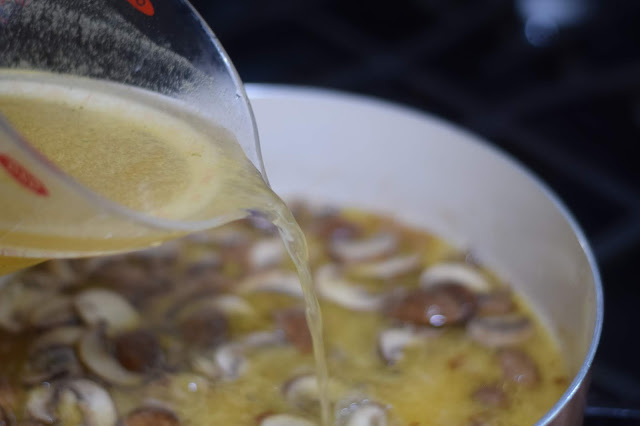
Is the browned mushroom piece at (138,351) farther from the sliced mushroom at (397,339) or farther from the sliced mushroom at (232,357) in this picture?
the sliced mushroom at (397,339)

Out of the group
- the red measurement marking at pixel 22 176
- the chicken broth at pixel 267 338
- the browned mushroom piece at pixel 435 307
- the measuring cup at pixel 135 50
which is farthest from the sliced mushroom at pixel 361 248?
the red measurement marking at pixel 22 176

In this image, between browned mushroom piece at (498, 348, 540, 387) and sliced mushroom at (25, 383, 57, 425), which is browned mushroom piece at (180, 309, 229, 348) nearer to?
sliced mushroom at (25, 383, 57, 425)

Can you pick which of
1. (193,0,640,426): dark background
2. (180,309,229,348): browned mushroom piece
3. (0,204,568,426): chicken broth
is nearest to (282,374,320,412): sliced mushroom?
(0,204,568,426): chicken broth

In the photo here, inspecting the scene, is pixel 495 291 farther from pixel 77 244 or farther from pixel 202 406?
pixel 77 244

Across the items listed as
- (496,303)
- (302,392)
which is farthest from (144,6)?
(496,303)

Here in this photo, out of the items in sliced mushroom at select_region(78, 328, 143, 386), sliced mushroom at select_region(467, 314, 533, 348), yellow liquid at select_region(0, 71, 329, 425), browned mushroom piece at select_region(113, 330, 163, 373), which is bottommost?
sliced mushroom at select_region(78, 328, 143, 386)

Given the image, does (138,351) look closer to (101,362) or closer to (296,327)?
(101,362)
